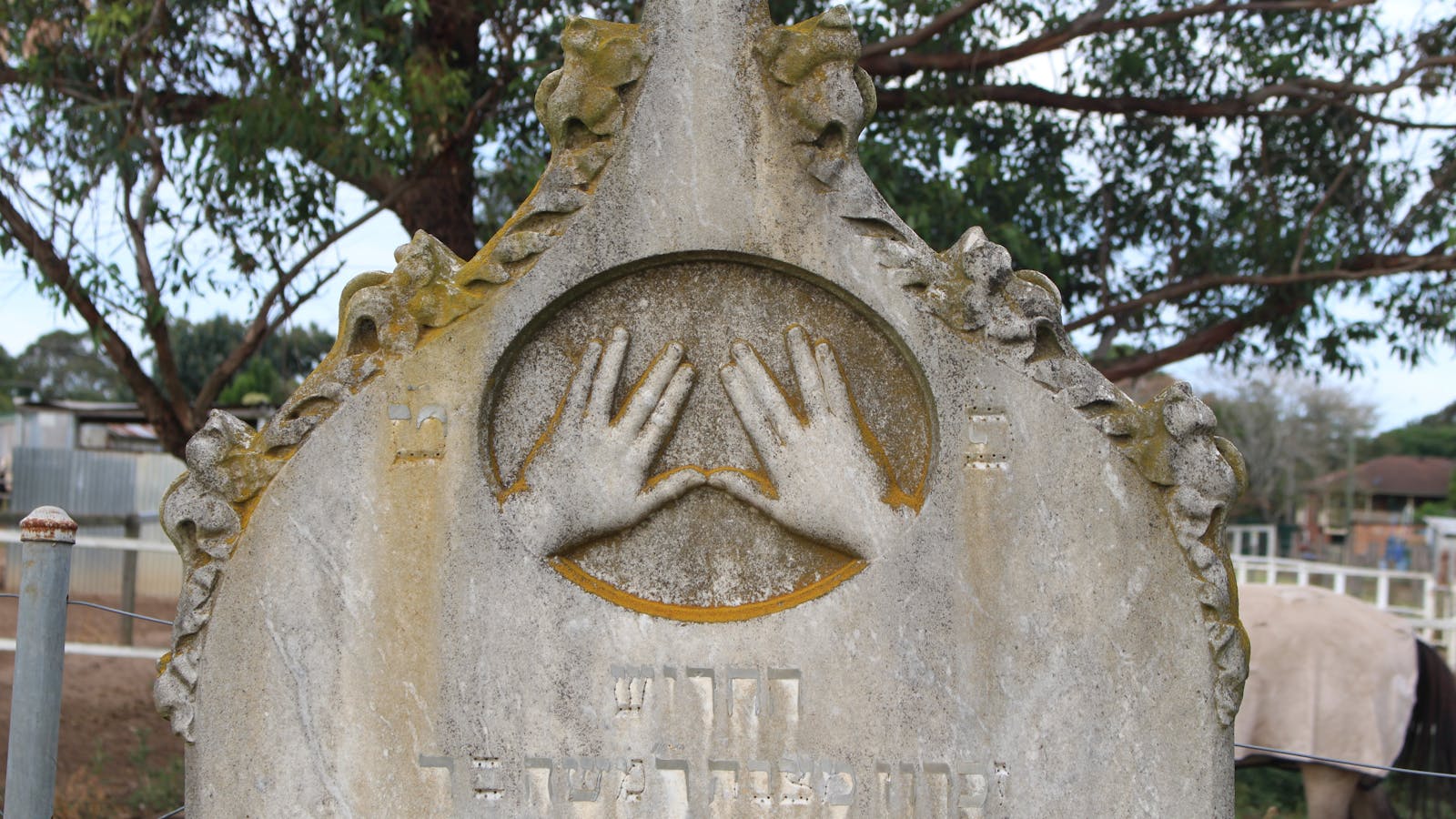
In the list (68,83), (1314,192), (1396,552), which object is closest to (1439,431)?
(1396,552)

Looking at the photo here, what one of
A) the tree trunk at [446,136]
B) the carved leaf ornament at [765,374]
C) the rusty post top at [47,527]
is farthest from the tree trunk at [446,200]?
the carved leaf ornament at [765,374]

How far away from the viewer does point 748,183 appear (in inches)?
99.8

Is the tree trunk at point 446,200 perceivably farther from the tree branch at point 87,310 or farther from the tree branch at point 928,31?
the tree branch at point 928,31

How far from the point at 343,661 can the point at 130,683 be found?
837 cm

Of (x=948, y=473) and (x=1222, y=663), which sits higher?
(x=948, y=473)

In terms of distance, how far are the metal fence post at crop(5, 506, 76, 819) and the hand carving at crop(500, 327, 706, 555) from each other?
1160 millimetres

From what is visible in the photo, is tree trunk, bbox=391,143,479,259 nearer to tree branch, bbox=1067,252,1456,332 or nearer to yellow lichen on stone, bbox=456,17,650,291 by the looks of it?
tree branch, bbox=1067,252,1456,332

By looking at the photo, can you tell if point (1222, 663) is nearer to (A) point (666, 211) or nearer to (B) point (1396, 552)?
(A) point (666, 211)

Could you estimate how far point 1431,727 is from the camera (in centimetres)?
592

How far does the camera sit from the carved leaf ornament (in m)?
2.49

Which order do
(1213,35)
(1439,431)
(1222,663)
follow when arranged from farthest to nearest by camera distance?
1. (1439,431)
2. (1213,35)
3. (1222,663)

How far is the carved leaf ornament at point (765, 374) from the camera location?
8.18 ft

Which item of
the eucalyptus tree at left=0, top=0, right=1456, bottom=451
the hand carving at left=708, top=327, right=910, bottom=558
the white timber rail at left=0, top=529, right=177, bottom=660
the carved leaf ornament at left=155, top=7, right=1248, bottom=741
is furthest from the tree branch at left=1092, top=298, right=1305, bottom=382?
the white timber rail at left=0, top=529, right=177, bottom=660

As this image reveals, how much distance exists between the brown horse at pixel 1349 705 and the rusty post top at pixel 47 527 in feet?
16.4
